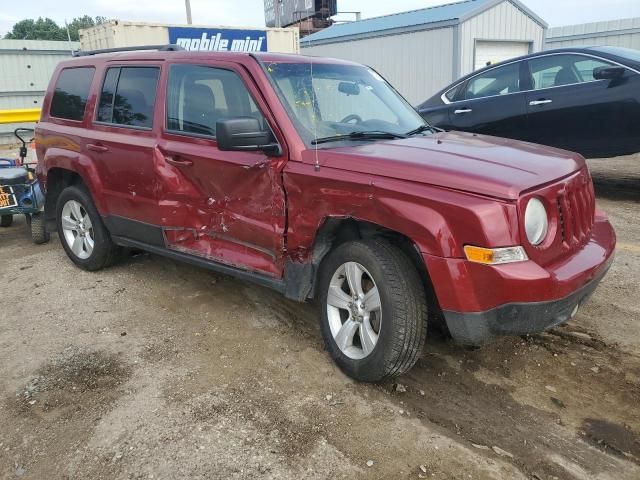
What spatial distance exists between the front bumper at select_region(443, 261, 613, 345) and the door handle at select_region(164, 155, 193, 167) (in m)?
2.13

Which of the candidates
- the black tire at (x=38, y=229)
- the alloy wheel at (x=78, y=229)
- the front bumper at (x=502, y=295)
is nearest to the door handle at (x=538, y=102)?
the front bumper at (x=502, y=295)

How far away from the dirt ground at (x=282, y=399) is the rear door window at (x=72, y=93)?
1.74 m

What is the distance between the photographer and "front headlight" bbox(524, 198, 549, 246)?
9.04ft

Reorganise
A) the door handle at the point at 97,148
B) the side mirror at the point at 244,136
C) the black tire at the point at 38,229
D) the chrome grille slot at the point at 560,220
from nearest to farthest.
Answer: the chrome grille slot at the point at 560,220 < the side mirror at the point at 244,136 < the door handle at the point at 97,148 < the black tire at the point at 38,229

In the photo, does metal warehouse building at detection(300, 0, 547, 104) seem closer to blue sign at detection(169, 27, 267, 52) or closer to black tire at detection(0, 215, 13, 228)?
blue sign at detection(169, 27, 267, 52)

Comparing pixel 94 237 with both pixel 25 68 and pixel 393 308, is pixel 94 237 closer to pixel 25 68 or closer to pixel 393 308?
pixel 393 308

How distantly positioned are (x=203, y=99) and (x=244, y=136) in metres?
0.89

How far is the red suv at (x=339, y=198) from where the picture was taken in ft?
8.99

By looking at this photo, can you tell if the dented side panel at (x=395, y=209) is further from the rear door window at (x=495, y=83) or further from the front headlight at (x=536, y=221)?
the rear door window at (x=495, y=83)

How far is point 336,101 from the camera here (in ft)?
12.7

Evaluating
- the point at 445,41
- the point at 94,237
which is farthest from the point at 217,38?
the point at 94,237

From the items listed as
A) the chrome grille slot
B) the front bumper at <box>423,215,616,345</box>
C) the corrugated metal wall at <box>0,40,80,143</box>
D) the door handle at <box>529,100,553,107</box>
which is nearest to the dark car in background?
the door handle at <box>529,100,553,107</box>

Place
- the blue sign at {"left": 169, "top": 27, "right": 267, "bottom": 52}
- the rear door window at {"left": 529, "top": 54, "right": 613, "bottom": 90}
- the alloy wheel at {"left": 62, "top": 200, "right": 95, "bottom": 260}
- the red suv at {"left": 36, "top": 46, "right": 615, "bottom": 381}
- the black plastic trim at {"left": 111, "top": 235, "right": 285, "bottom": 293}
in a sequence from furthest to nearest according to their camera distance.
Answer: the blue sign at {"left": 169, "top": 27, "right": 267, "bottom": 52}
the rear door window at {"left": 529, "top": 54, "right": 613, "bottom": 90}
the alloy wheel at {"left": 62, "top": 200, "right": 95, "bottom": 260}
the black plastic trim at {"left": 111, "top": 235, "right": 285, "bottom": 293}
the red suv at {"left": 36, "top": 46, "right": 615, "bottom": 381}

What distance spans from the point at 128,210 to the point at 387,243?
242 centimetres
